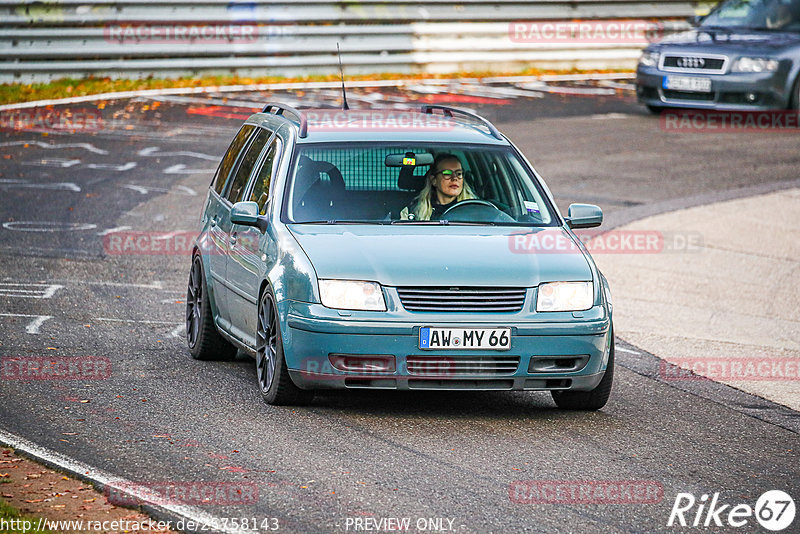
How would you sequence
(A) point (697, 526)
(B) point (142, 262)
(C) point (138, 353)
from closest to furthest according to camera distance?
(A) point (697, 526) → (C) point (138, 353) → (B) point (142, 262)

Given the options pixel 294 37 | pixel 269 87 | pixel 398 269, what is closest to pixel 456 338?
pixel 398 269

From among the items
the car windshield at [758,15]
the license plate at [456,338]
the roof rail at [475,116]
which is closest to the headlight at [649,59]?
the car windshield at [758,15]

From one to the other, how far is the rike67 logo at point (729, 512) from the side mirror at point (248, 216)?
3.11 meters

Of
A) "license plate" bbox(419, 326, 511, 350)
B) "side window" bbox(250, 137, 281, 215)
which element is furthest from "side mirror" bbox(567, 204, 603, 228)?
"side window" bbox(250, 137, 281, 215)

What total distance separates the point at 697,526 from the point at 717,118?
17.9m

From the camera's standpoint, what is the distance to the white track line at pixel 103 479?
591 centimetres

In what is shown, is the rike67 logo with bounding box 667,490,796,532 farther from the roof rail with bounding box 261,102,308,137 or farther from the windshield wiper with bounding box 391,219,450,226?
the roof rail with bounding box 261,102,308,137

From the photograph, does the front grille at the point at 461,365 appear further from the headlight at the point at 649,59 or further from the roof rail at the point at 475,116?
the headlight at the point at 649,59

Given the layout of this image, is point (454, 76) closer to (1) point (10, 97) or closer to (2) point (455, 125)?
(1) point (10, 97)

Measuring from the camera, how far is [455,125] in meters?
9.48

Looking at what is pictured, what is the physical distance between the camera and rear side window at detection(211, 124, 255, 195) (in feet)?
32.9

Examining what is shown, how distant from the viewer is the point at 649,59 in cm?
2206

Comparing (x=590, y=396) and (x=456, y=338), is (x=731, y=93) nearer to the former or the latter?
(x=590, y=396)

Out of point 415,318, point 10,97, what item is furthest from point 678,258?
point 10,97
